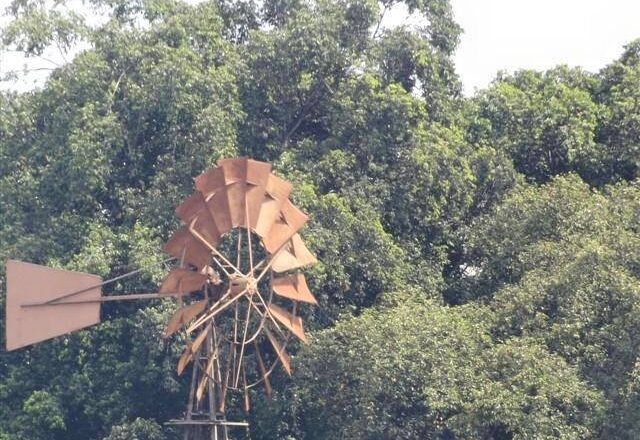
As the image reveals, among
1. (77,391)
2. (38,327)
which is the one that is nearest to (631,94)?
(77,391)

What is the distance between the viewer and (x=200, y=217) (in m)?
18.8

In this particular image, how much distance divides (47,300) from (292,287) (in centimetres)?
273

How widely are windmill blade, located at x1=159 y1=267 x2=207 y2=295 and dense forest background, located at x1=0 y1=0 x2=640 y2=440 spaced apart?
4162 millimetres

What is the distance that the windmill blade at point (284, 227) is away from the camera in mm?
18953

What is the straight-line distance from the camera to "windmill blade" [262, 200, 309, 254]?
746 inches

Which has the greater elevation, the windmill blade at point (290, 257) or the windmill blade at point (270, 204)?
the windmill blade at point (270, 204)

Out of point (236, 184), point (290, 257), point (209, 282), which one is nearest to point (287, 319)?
point (290, 257)

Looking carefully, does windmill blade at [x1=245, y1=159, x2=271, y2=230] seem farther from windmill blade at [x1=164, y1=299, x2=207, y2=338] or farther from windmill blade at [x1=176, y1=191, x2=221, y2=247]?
windmill blade at [x1=164, y1=299, x2=207, y2=338]

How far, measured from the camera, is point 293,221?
19062 millimetres

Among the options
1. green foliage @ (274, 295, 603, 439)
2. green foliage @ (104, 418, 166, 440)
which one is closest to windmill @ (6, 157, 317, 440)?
green foliage @ (274, 295, 603, 439)

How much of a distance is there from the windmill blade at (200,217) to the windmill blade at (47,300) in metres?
1.30

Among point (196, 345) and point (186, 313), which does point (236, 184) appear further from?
point (196, 345)

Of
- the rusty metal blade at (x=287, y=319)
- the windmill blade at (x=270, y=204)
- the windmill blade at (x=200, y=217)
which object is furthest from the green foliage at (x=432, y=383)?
the windmill blade at (x=200, y=217)

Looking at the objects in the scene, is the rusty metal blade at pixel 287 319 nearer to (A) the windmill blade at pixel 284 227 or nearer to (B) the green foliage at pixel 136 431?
(A) the windmill blade at pixel 284 227
